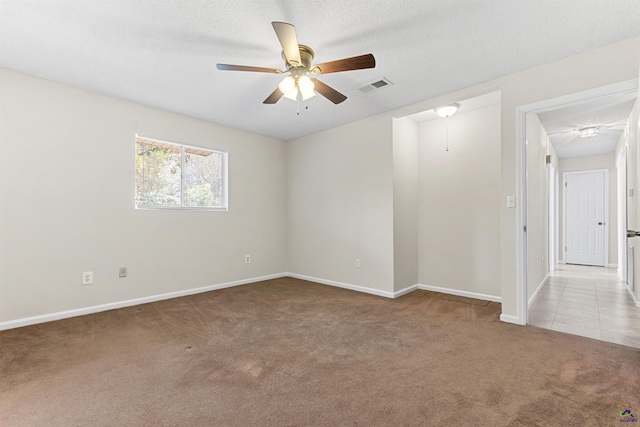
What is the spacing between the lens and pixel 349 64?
7.04 feet

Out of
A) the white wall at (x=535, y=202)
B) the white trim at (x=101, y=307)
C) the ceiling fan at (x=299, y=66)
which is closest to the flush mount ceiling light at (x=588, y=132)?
the white wall at (x=535, y=202)

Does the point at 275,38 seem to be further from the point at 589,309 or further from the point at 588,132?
the point at 588,132

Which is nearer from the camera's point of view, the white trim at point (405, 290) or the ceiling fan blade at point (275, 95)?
the ceiling fan blade at point (275, 95)

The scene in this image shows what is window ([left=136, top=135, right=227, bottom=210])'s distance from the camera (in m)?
3.87

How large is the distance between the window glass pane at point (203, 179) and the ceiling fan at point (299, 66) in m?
2.14

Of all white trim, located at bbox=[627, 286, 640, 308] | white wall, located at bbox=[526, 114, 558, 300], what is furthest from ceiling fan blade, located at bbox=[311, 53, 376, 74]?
white trim, located at bbox=[627, 286, 640, 308]

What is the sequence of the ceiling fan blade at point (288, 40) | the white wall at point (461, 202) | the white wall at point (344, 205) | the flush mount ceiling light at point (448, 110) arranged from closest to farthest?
1. the ceiling fan blade at point (288, 40)
2. the flush mount ceiling light at point (448, 110)
3. the white wall at point (461, 202)
4. the white wall at point (344, 205)

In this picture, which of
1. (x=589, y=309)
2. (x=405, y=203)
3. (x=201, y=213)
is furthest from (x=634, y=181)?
(x=201, y=213)

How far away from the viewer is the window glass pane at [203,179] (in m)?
4.30

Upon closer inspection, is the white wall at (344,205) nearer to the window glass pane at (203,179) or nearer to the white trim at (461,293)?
the white trim at (461,293)

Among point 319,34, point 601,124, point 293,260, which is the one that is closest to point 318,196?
point 293,260

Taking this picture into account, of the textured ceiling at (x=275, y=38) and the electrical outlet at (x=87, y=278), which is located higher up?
the textured ceiling at (x=275, y=38)

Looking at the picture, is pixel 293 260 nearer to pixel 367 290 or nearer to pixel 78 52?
pixel 367 290

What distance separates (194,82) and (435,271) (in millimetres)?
3878
